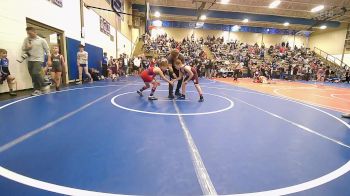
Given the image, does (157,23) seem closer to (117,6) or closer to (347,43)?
(117,6)

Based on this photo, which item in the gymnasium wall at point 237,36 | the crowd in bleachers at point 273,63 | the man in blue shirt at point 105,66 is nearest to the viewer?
the man in blue shirt at point 105,66

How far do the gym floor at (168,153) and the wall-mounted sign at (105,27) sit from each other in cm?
1107

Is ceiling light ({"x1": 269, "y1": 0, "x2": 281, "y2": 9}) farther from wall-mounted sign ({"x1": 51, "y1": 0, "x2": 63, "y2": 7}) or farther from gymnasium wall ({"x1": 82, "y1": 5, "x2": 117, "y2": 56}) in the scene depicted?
wall-mounted sign ({"x1": 51, "y1": 0, "x2": 63, "y2": 7})

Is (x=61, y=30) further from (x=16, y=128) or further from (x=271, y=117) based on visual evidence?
(x=271, y=117)

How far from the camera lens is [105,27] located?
1494 cm

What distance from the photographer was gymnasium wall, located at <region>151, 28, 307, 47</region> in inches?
1211

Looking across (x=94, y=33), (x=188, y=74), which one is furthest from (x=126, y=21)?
(x=188, y=74)

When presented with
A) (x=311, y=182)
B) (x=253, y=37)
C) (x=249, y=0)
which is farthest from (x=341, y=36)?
(x=311, y=182)

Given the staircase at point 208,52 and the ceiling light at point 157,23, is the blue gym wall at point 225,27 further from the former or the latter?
the staircase at point 208,52

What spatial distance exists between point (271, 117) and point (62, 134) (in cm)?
356

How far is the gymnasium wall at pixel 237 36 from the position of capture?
30750mm

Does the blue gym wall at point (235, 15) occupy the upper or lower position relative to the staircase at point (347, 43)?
upper

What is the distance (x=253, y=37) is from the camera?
105ft

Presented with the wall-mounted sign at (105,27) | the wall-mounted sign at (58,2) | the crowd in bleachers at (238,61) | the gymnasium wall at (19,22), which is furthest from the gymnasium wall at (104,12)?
the gymnasium wall at (19,22)
